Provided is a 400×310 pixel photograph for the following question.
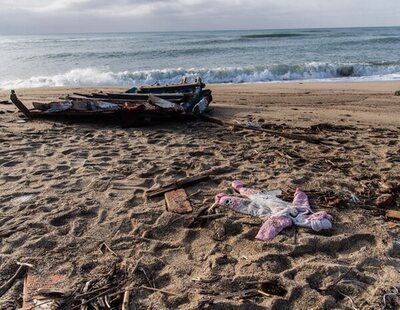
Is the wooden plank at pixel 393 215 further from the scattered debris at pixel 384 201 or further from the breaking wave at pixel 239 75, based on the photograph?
the breaking wave at pixel 239 75

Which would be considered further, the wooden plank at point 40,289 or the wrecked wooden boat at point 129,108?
the wrecked wooden boat at point 129,108

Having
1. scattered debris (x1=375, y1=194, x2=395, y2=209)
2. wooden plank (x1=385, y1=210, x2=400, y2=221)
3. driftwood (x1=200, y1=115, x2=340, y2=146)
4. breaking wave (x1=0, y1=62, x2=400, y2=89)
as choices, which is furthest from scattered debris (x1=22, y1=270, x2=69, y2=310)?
breaking wave (x1=0, y1=62, x2=400, y2=89)

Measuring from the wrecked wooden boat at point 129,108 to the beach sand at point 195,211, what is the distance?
0.34m

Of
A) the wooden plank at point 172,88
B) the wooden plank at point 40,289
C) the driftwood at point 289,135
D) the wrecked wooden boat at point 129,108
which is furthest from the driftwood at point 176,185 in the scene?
the wooden plank at point 172,88

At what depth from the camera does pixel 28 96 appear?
436 inches

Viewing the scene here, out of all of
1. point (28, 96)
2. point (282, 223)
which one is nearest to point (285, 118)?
point (282, 223)

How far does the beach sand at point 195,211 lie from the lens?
2715 mm

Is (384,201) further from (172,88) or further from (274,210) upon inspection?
(172,88)

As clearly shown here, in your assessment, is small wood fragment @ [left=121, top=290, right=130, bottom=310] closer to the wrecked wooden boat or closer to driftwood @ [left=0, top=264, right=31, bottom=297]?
driftwood @ [left=0, top=264, right=31, bottom=297]

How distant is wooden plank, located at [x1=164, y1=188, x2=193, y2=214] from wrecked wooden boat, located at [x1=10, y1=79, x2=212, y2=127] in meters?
3.28

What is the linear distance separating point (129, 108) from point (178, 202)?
3698 mm

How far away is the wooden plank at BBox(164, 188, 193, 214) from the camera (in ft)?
12.4

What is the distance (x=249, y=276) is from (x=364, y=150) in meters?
3.67

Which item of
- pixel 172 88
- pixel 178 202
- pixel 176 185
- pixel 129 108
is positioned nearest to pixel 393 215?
pixel 178 202
